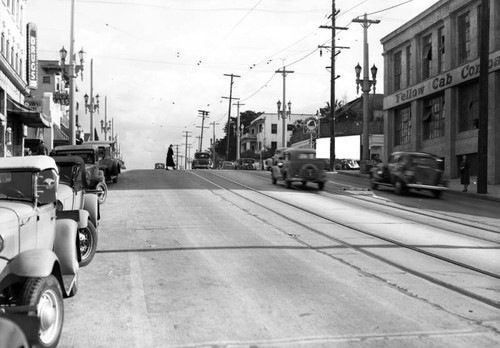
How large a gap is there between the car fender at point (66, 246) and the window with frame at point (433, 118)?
31.7 m

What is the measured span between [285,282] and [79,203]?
4491mm

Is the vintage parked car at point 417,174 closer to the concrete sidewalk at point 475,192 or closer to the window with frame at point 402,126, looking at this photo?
the concrete sidewalk at point 475,192

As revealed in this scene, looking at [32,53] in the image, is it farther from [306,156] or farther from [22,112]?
[306,156]

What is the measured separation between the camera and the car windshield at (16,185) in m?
5.55

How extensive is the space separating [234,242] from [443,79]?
27355 millimetres

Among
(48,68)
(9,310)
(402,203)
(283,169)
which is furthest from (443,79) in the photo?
(48,68)

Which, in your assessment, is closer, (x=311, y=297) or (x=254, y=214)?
(x=311, y=297)

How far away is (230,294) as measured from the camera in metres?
6.51

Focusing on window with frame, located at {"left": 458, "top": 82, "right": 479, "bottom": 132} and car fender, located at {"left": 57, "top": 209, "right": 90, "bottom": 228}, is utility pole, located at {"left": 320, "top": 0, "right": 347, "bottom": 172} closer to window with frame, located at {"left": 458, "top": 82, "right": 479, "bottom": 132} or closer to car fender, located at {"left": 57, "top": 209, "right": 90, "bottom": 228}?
window with frame, located at {"left": 458, "top": 82, "right": 479, "bottom": 132}

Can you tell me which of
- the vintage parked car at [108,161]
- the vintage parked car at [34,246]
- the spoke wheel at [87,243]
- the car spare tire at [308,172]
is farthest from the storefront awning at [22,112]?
the vintage parked car at [34,246]

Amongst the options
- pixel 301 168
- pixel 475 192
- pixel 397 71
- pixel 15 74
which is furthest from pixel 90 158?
pixel 397 71

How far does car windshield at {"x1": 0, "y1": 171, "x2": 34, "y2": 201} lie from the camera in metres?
5.55

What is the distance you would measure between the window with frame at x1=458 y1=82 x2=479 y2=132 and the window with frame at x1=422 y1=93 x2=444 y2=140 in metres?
2.24

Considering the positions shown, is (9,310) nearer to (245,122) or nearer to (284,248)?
(284,248)
